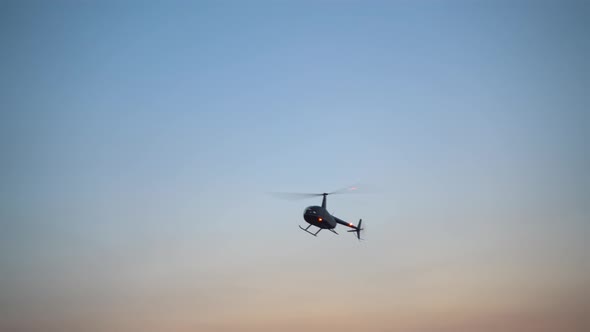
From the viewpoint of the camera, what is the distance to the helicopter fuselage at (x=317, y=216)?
327 feet

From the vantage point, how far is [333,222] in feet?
345

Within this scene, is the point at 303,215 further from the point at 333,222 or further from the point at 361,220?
the point at 361,220

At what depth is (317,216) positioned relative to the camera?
3935 inches

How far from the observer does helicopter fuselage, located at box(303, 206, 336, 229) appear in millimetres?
99688

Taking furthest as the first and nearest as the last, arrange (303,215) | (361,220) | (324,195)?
(361,220)
(324,195)
(303,215)

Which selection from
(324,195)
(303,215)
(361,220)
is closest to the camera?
(303,215)

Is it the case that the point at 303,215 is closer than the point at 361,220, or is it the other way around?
the point at 303,215

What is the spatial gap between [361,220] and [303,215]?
77.4 ft

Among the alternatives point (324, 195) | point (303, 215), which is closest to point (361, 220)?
point (324, 195)

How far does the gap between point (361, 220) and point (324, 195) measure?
14.4m

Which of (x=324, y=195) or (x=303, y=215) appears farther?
(x=324, y=195)

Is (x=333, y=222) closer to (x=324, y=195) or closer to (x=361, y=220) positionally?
(x=324, y=195)

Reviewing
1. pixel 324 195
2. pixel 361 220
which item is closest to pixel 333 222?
pixel 324 195

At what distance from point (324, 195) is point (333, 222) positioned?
→ 6.32m
